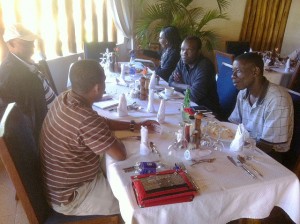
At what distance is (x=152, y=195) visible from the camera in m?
1.02

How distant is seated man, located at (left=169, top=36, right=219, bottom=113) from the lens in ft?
8.04

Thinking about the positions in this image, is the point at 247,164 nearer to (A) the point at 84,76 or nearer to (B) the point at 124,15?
(A) the point at 84,76

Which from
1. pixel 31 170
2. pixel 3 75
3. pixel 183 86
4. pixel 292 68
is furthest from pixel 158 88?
pixel 292 68

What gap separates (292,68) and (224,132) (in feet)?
8.73

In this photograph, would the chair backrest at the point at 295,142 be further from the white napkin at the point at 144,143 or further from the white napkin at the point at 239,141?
the white napkin at the point at 144,143

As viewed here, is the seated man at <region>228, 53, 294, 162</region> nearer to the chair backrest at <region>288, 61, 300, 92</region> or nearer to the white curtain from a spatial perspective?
the chair backrest at <region>288, 61, 300, 92</region>

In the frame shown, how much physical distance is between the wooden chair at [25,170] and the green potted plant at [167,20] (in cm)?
350

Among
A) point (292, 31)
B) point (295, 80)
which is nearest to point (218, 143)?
point (295, 80)

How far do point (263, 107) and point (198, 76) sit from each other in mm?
892

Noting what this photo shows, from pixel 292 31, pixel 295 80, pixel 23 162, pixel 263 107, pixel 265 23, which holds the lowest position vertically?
pixel 295 80

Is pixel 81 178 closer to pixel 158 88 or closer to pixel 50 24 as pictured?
pixel 158 88

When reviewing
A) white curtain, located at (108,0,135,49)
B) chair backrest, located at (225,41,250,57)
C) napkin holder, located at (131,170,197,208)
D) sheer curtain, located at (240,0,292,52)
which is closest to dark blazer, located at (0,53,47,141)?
napkin holder, located at (131,170,197,208)

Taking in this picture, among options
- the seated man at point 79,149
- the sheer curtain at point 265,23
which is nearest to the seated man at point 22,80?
the seated man at point 79,149

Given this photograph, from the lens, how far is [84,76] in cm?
130
